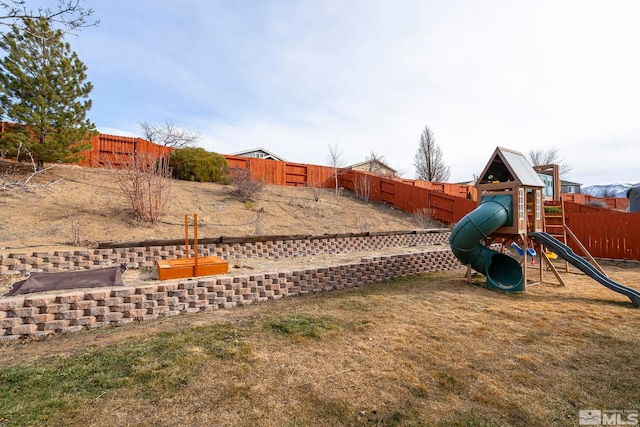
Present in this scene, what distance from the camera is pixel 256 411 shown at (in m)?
1.88

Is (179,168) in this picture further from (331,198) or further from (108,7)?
(108,7)

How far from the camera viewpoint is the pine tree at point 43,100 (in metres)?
7.94

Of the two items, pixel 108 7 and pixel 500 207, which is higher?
pixel 108 7

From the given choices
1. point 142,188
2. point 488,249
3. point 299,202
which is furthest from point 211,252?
point 299,202

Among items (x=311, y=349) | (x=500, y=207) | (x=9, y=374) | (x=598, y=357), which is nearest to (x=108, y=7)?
(x=9, y=374)

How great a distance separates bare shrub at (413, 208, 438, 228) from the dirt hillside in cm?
34

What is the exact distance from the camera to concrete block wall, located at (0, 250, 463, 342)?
300cm

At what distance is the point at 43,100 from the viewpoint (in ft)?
26.8

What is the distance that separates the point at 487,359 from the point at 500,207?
355 centimetres

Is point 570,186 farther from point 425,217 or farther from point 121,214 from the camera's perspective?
point 121,214

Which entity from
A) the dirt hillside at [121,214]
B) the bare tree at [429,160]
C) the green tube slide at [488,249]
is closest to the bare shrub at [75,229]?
the dirt hillside at [121,214]

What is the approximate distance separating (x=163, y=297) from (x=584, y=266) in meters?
6.43

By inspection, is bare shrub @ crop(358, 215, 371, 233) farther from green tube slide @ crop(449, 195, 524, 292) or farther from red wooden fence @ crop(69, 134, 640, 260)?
green tube slide @ crop(449, 195, 524, 292)

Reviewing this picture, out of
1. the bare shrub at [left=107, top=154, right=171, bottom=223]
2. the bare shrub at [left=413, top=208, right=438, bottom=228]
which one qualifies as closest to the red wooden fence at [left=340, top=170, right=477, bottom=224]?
the bare shrub at [left=413, top=208, right=438, bottom=228]
